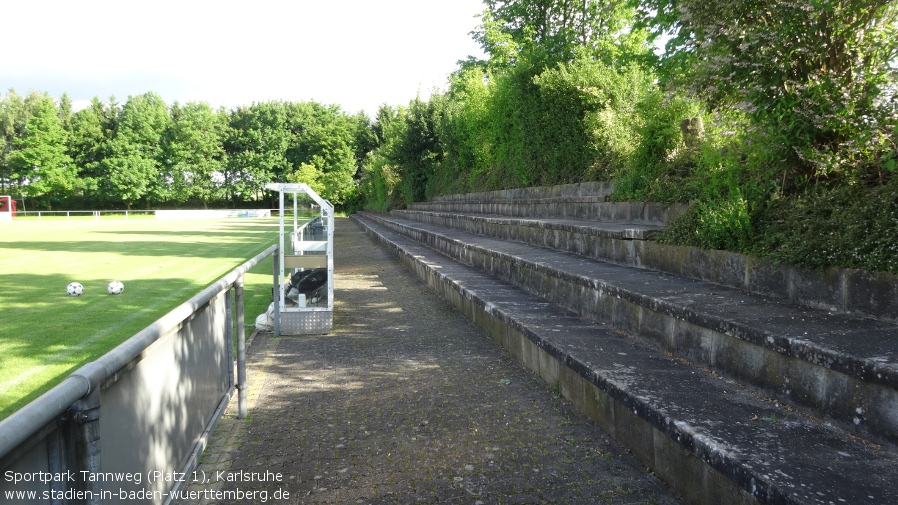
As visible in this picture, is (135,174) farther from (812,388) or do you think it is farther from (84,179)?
(812,388)

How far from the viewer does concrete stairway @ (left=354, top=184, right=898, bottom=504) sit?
2.27 metres

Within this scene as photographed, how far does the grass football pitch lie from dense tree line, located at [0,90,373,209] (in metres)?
47.4

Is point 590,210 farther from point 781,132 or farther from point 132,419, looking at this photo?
point 132,419

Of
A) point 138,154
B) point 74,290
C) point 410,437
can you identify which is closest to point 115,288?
point 74,290

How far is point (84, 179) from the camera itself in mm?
65938

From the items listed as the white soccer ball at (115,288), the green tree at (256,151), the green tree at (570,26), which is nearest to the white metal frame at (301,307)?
the white soccer ball at (115,288)

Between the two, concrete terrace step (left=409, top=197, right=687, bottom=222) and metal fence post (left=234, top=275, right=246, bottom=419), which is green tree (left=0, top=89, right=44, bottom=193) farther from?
metal fence post (left=234, top=275, right=246, bottom=419)

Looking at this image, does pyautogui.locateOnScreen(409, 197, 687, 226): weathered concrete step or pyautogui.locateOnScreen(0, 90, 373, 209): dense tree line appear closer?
pyautogui.locateOnScreen(409, 197, 687, 226): weathered concrete step

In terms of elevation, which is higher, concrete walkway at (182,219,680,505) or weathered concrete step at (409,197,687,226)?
weathered concrete step at (409,197,687,226)

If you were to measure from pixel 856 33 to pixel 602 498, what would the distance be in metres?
3.37

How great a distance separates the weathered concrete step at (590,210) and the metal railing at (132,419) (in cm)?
465

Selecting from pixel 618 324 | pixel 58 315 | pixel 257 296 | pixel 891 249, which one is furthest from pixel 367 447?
pixel 257 296

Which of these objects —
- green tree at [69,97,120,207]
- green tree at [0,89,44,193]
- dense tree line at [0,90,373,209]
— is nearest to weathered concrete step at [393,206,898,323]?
dense tree line at [0,90,373,209]

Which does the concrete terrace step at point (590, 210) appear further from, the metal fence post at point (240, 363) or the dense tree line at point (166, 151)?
the dense tree line at point (166, 151)
